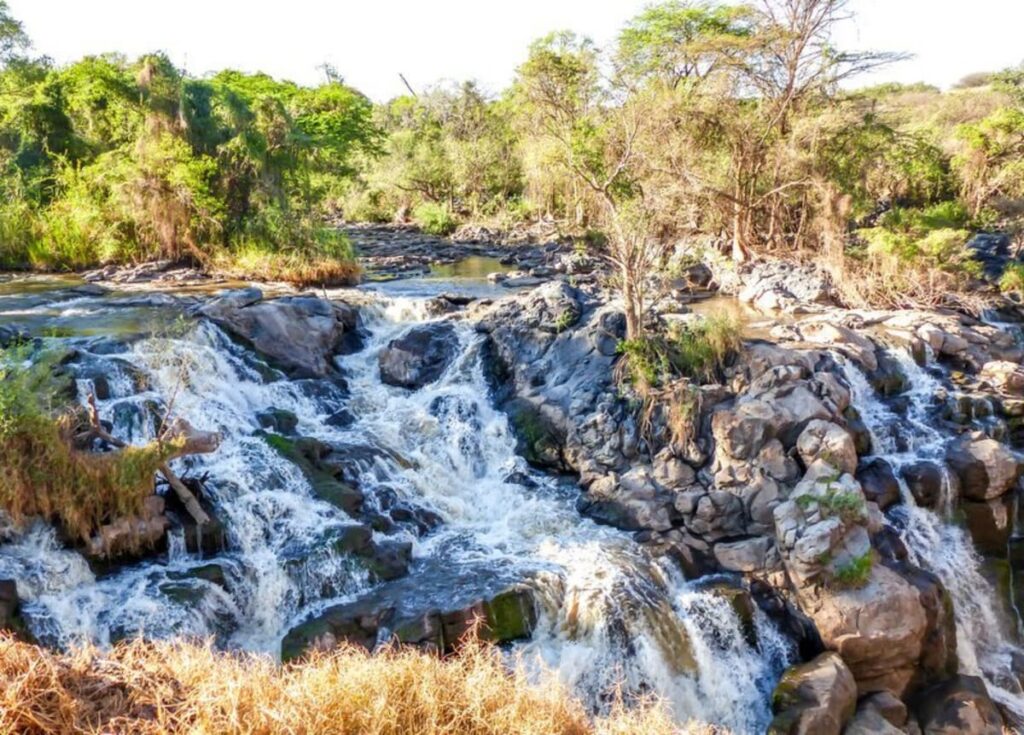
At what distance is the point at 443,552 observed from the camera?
8.85 m

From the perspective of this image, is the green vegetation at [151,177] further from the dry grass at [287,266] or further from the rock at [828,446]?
the rock at [828,446]

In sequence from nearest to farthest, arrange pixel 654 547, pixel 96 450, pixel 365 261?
pixel 96 450, pixel 654 547, pixel 365 261

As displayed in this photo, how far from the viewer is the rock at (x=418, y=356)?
12883 mm

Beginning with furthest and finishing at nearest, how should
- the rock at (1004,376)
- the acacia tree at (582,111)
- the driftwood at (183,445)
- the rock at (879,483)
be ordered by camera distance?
the acacia tree at (582,111), the rock at (1004,376), the rock at (879,483), the driftwood at (183,445)

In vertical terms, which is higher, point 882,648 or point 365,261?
point 365,261

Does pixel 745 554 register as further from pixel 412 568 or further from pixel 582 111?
pixel 582 111

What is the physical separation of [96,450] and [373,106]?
44485 millimetres

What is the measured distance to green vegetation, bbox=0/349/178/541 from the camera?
7348mm

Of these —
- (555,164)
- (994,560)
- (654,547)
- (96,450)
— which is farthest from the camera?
(555,164)

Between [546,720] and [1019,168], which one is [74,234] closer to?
[546,720]

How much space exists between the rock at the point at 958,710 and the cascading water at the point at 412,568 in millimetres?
1463

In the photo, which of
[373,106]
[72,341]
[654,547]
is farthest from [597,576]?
[373,106]

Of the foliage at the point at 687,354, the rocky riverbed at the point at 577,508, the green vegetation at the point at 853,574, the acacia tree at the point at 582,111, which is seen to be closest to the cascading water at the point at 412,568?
the rocky riverbed at the point at 577,508

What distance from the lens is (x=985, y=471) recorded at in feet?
31.9
